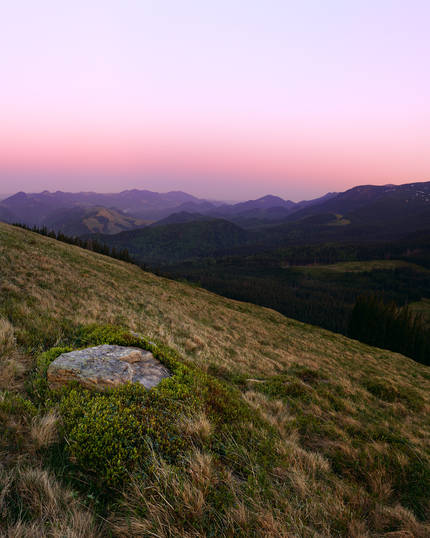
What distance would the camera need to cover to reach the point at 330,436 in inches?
236

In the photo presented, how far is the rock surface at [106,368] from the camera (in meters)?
4.54

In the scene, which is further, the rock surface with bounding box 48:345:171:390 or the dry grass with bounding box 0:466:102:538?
the rock surface with bounding box 48:345:171:390

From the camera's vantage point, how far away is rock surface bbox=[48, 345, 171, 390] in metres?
4.54

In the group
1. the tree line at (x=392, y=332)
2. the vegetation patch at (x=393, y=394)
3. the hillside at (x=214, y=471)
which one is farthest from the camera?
the tree line at (x=392, y=332)

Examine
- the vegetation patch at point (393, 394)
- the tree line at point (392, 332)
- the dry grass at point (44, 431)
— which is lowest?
the tree line at point (392, 332)

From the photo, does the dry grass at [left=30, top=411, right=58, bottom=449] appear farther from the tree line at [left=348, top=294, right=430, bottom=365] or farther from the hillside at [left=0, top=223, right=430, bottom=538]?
the tree line at [left=348, top=294, right=430, bottom=365]

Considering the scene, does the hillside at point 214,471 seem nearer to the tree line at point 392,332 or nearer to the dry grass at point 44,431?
the dry grass at point 44,431

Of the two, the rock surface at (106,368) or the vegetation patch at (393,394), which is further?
the vegetation patch at (393,394)

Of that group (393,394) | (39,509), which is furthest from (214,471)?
(393,394)

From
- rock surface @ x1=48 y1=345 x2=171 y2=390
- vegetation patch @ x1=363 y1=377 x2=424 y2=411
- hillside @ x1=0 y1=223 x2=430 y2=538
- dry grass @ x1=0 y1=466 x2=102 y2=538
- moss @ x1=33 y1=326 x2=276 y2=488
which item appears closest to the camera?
dry grass @ x1=0 y1=466 x2=102 y2=538

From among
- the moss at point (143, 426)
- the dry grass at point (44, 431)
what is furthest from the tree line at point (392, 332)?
the dry grass at point (44, 431)

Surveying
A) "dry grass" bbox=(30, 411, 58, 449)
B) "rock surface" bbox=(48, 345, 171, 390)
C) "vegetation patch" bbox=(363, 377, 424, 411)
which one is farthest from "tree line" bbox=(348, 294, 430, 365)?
"dry grass" bbox=(30, 411, 58, 449)

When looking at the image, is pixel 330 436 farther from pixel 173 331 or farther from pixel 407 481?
pixel 173 331

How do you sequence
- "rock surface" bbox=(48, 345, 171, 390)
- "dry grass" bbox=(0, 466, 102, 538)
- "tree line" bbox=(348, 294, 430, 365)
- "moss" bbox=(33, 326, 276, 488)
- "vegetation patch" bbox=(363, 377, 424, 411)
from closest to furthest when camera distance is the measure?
1. "dry grass" bbox=(0, 466, 102, 538)
2. "moss" bbox=(33, 326, 276, 488)
3. "rock surface" bbox=(48, 345, 171, 390)
4. "vegetation patch" bbox=(363, 377, 424, 411)
5. "tree line" bbox=(348, 294, 430, 365)
